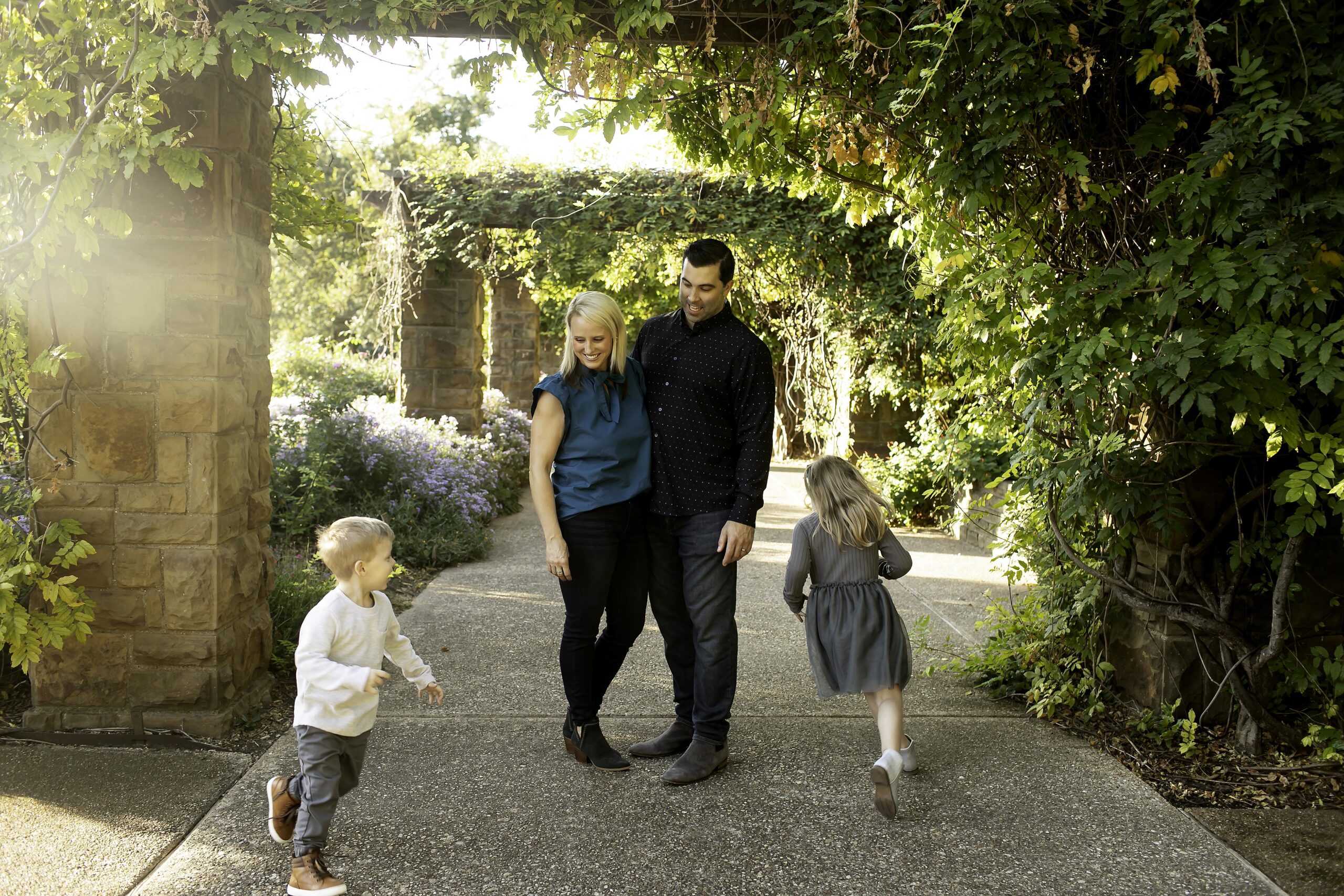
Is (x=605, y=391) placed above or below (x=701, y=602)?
above

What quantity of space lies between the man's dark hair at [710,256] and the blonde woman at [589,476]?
30 centimetres

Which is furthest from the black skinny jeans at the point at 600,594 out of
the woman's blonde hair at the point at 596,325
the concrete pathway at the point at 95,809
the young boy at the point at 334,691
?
the concrete pathway at the point at 95,809

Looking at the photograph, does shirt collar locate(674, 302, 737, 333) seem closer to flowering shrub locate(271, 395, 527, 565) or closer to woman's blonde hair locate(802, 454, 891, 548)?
woman's blonde hair locate(802, 454, 891, 548)

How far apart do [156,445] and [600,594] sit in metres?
1.69

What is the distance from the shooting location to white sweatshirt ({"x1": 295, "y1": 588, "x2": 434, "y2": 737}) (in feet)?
8.24

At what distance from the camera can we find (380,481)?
7574 millimetres

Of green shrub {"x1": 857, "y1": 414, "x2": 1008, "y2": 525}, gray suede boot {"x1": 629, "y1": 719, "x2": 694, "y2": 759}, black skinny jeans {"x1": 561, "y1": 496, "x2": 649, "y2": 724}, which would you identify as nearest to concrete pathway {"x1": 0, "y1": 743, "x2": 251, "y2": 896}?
black skinny jeans {"x1": 561, "y1": 496, "x2": 649, "y2": 724}

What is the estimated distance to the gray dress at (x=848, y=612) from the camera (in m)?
3.32

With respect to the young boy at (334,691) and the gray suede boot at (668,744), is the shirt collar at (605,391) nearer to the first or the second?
the young boy at (334,691)

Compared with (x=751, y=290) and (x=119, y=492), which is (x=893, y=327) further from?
(x=119, y=492)

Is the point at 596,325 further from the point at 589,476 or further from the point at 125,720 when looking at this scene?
the point at 125,720

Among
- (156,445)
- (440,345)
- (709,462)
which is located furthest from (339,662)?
(440,345)

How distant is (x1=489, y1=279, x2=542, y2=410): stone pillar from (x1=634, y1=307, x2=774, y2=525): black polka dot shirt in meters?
12.0

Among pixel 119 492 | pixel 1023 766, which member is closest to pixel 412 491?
pixel 119 492
